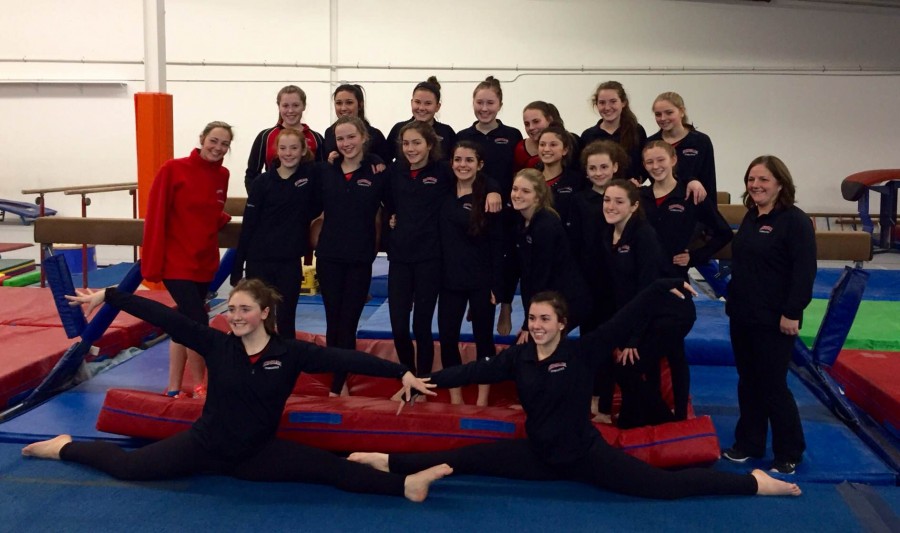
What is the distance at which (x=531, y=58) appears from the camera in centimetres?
1193

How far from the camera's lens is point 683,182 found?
3.85 meters

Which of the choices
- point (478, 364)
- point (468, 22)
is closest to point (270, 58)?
point (468, 22)

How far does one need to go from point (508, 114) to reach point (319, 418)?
902cm

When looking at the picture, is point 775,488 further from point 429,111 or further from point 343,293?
point 429,111

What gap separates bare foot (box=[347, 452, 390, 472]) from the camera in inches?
139

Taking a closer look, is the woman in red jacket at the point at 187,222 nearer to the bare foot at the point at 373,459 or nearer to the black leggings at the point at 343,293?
the black leggings at the point at 343,293

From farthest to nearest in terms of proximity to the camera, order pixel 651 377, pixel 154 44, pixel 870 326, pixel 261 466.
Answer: pixel 154 44, pixel 870 326, pixel 651 377, pixel 261 466

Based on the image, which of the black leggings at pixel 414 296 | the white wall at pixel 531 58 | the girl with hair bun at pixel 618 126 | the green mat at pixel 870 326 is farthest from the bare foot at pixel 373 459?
the white wall at pixel 531 58

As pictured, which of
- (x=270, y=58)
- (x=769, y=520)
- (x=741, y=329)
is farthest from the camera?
(x=270, y=58)

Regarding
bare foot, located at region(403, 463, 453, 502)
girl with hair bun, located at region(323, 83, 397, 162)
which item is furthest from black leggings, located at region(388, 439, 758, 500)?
girl with hair bun, located at region(323, 83, 397, 162)

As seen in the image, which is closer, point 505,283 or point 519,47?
point 505,283

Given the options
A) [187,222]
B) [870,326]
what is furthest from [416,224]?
[870,326]

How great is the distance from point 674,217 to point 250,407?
2.13 m

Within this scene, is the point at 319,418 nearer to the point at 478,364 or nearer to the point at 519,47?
the point at 478,364
